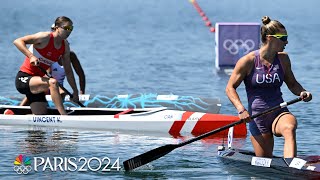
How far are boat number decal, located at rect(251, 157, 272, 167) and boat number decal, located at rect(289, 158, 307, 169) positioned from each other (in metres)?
0.36

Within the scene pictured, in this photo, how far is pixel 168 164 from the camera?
15.2 meters

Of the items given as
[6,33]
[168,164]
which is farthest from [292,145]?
[6,33]

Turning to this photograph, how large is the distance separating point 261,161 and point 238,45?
15.0 meters

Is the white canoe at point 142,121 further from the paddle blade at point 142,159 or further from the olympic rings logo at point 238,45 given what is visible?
the olympic rings logo at point 238,45

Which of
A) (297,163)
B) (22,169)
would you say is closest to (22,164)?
(22,169)

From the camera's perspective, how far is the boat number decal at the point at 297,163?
13133 millimetres

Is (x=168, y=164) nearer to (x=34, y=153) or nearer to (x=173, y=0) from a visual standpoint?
(x=34, y=153)

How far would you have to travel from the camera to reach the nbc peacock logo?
1464cm

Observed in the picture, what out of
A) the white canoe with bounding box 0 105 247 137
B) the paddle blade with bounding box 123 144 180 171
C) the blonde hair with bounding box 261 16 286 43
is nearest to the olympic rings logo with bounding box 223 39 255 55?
the white canoe with bounding box 0 105 247 137

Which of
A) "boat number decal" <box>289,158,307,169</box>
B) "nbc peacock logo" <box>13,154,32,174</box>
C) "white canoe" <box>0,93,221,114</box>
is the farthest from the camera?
"white canoe" <box>0,93,221,114</box>

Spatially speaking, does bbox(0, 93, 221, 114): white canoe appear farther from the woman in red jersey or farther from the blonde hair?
the blonde hair

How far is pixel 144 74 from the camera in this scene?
29.2m

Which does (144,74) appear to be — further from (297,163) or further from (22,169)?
(297,163)

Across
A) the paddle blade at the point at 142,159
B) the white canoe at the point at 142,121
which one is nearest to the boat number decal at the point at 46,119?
the white canoe at the point at 142,121
